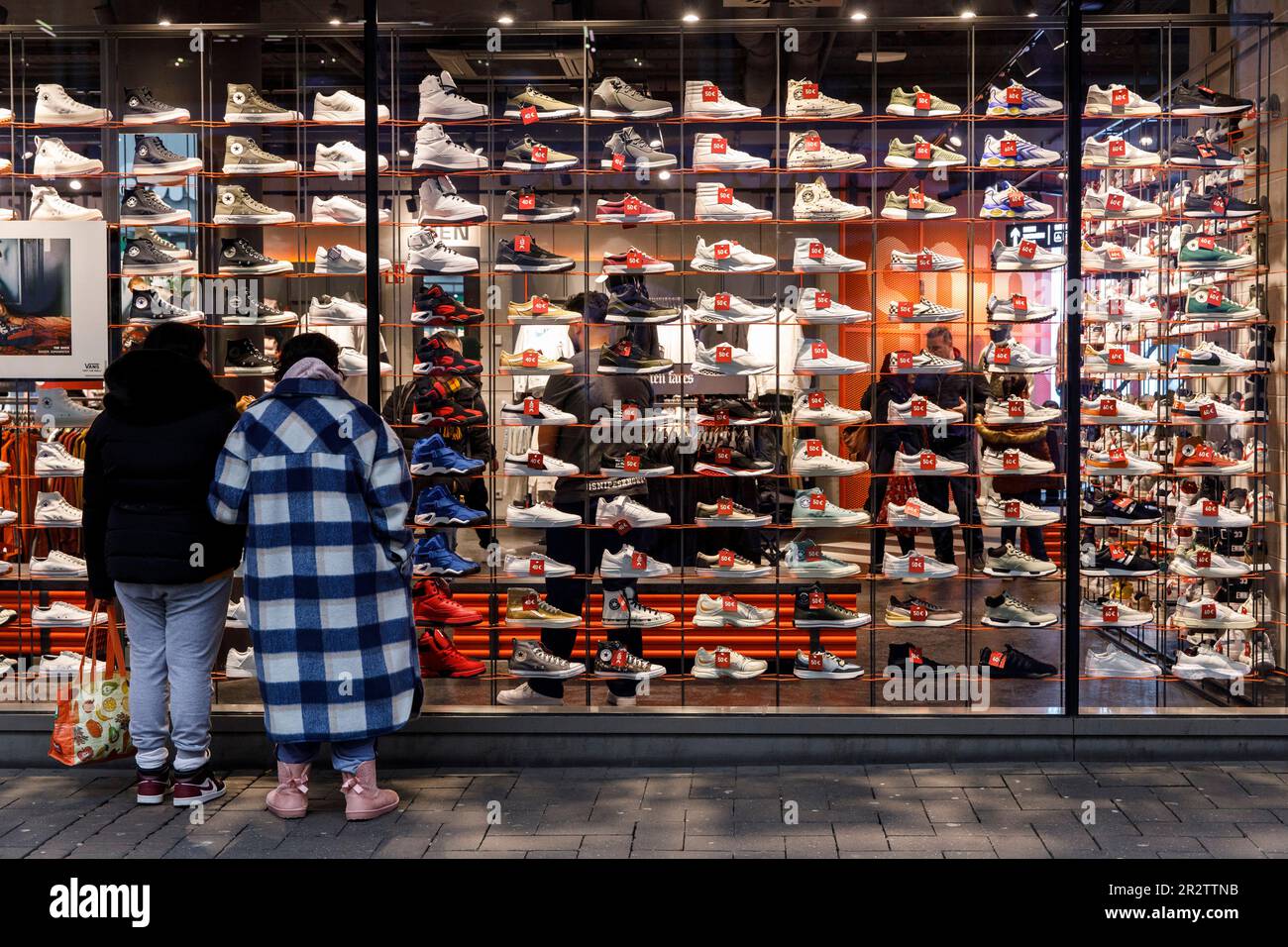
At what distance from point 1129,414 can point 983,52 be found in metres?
1.82

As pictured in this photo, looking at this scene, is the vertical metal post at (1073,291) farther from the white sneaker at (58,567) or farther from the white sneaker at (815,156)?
the white sneaker at (58,567)

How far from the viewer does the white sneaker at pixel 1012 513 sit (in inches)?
240

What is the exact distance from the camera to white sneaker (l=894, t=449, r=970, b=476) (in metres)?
6.04

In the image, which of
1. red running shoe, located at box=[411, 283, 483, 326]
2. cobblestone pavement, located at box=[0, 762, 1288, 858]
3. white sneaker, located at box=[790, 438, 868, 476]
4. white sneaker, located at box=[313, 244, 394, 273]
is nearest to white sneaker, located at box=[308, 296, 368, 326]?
white sneaker, located at box=[313, 244, 394, 273]

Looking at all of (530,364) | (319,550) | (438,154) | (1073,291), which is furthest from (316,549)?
(1073,291)

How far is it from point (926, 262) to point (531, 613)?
248 centimetres

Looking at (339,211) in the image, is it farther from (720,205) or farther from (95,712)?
(95,712)

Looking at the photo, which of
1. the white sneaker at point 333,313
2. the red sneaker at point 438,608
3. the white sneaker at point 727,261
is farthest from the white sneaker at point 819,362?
the white sneaker at point 333,313

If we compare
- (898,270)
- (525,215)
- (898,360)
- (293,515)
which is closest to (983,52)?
(898,270)

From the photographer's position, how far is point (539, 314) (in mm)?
5996

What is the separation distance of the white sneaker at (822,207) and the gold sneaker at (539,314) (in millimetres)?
1176

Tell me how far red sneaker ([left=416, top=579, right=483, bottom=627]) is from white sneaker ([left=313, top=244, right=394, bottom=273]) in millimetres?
1482

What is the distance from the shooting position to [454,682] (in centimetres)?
611

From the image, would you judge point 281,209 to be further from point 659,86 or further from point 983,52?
point 983,52
